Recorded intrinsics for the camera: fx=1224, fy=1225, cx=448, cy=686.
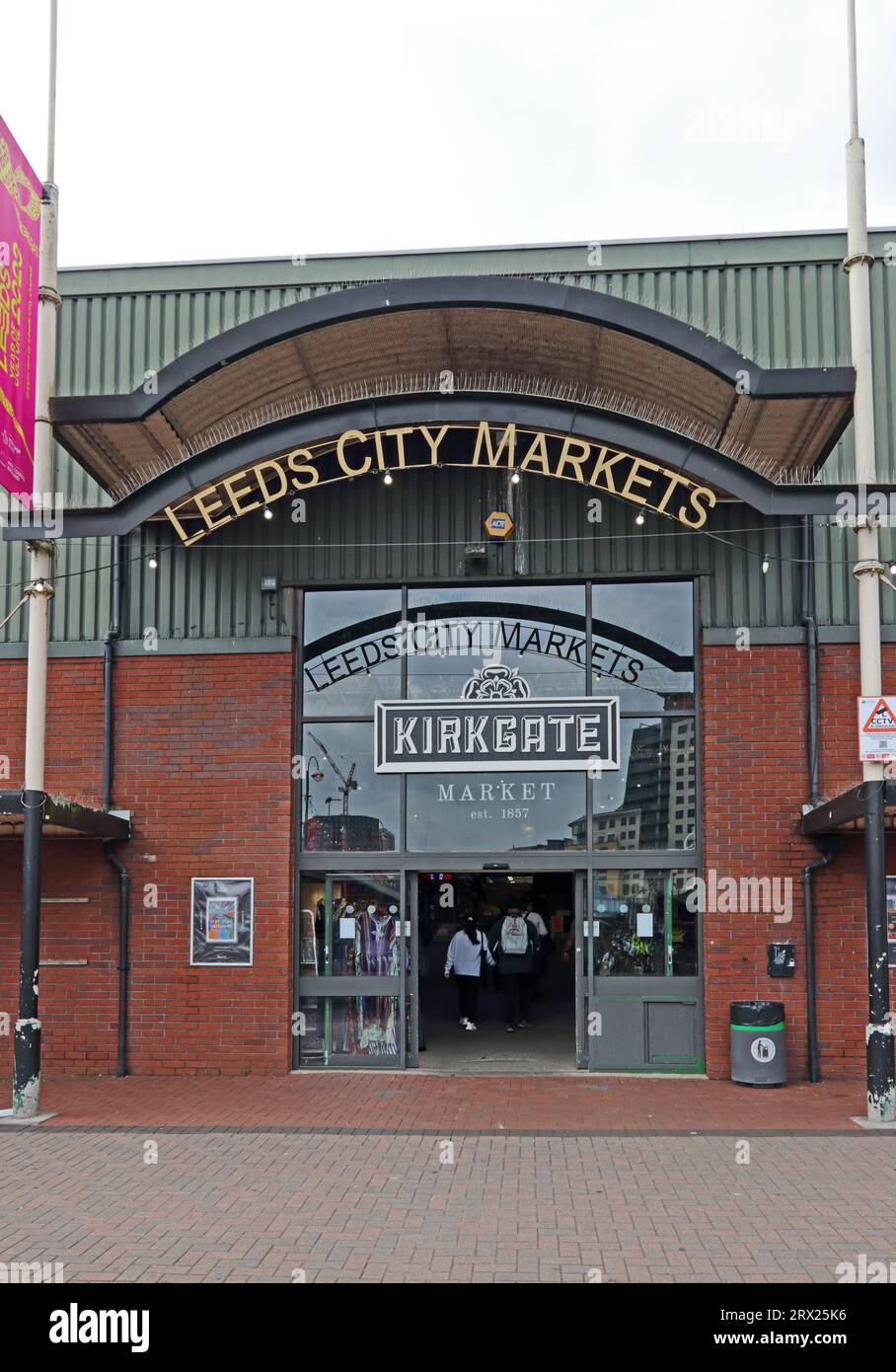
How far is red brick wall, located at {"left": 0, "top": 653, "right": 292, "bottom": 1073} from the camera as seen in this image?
12.2 m

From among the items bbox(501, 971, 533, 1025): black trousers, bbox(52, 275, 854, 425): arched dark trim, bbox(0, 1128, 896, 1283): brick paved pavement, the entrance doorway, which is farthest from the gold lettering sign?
Answer: bbox(501, 971, 533, 1025): black trousers

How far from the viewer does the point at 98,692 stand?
505 inches

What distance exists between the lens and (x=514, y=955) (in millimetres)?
14070

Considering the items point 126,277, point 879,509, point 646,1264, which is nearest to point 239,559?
point 126,277

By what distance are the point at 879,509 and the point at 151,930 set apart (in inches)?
315

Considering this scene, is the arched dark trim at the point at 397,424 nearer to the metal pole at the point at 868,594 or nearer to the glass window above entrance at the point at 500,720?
the metal pole at the point at 868,594

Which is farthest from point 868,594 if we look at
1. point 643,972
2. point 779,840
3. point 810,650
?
point 643,972

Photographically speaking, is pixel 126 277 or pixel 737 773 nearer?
pixel 737 773

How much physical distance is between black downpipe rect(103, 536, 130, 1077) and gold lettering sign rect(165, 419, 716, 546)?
1.01 metres

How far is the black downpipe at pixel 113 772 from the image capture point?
1228cm

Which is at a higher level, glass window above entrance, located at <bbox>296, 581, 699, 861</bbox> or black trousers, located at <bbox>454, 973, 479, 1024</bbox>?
glass window above entrance, located at <bbox>296, 581, 699, 861</bbox>

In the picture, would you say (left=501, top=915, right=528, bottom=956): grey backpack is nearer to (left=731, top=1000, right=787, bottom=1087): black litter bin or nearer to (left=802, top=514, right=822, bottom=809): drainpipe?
(left=731, top=1000, right=787, bottom=1087): black litter bin

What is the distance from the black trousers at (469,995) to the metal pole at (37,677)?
556cm

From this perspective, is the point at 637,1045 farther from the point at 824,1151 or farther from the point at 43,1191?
the point at 43,1191
